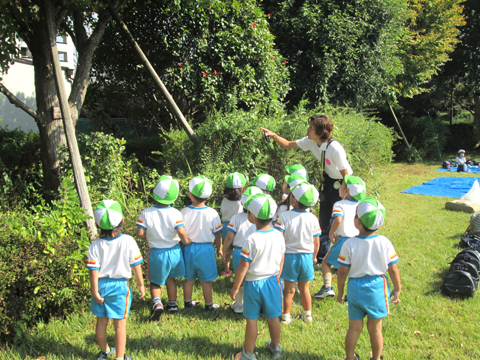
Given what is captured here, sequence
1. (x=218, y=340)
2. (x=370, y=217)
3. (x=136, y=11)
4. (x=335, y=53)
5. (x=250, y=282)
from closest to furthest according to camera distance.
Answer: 1. (x=370, y=217)
2. (x=250, y=282)
3. (x=218, y=340)
4. (x=136, y=11)
5. (x=335, y=53)

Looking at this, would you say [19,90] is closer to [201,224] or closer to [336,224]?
[201,224]

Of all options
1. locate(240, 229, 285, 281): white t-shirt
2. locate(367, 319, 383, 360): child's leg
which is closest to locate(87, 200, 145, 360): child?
locate(240, 229, 285, 281): white t-shirt

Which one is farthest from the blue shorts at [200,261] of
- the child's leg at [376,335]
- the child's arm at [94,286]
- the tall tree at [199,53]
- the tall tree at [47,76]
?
the tall tree at [199,53]

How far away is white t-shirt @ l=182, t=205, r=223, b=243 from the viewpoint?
388 cm

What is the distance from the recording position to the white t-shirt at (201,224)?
12.7 feet

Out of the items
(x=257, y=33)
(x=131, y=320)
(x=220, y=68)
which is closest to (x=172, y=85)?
(x=220, y=68)

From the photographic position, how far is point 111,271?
3.03 m

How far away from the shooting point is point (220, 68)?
7121 millimetres

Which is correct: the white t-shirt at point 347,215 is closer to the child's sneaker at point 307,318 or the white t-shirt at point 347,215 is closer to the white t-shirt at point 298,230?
the white t-shirt at point 298,230

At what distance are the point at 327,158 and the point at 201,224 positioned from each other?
1756 millimetres

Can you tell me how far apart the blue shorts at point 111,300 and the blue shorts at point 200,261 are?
0.94m

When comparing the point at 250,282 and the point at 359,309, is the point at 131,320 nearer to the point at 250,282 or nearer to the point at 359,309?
the point at 250,282

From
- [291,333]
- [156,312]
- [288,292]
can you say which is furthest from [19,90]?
[291,333]

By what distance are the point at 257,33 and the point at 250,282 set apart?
18.6ft
